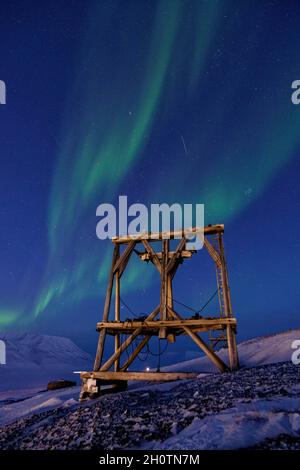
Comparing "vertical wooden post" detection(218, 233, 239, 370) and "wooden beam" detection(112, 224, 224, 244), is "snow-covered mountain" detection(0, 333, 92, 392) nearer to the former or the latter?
"wooden beam" detection(112, 224, 224, 244)

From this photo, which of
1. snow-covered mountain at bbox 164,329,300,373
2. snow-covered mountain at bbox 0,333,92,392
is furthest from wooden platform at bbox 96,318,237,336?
snow-covered mountain at bbox 0,333,92,392

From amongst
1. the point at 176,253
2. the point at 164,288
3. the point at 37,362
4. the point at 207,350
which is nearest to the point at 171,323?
the point at 164,288

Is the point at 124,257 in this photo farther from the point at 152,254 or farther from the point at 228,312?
the point at 228,312

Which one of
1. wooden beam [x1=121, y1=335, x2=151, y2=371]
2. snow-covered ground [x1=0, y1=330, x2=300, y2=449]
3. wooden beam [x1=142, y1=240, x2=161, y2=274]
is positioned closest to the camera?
snow-covered ground [x1=0, y1=330, x2=300, y2=449]

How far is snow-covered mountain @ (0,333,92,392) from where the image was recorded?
243ft

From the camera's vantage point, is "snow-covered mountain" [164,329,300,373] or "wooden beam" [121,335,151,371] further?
"snow-covered mountain" [164,329,300,373]

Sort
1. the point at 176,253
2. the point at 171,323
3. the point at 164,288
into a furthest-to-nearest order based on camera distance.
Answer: the point at 176,253, the point at 164,288, the point at 171,323

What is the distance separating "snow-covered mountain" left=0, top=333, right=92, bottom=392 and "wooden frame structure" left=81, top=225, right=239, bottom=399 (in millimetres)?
56855

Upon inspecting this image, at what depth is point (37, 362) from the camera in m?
111

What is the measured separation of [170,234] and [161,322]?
11.6ft

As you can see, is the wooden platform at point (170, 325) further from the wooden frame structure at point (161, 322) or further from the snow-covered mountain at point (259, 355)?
the snow-covered mountain at point (259, 355)

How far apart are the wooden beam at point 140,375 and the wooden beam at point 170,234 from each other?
202 inches

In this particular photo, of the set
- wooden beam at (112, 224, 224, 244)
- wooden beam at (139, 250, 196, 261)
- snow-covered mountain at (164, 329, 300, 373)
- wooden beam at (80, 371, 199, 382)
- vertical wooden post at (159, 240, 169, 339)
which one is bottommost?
wooden beam at (80, 371, 199, 382)
